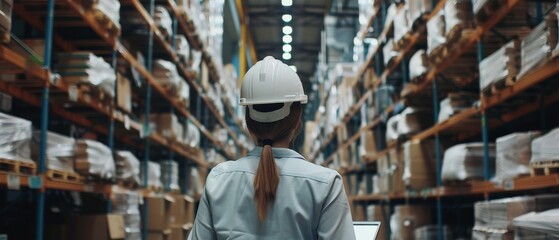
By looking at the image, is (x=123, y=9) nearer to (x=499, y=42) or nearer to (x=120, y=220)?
(x=120, y=220)

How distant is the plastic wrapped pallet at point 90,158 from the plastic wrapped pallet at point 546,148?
366cm

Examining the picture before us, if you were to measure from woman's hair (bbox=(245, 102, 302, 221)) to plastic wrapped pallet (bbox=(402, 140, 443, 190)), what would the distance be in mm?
5598

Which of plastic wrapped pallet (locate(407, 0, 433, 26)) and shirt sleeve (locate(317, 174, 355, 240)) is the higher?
plastic wrapped pallet (locate(407, 0, 433, 26))

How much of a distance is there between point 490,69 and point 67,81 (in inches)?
144

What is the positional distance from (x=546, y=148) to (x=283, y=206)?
2.84 meters

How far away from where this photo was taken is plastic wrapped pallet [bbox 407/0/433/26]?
7051mm

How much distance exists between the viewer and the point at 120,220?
584cm

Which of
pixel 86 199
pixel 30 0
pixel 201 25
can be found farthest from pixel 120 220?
pixel 201 25

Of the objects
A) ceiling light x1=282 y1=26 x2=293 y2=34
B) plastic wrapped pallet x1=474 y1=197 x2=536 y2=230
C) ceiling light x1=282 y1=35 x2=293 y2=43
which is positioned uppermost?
ceiling light x1=282 y1=26 x2=293 y2=34

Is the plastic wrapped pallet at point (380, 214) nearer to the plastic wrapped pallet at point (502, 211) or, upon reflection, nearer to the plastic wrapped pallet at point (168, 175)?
the plastic wrapped pallet at point (168, 175)

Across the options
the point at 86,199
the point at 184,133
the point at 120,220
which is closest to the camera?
the point at 120,220

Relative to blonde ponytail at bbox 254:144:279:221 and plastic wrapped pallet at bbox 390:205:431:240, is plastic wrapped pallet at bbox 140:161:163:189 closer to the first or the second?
plastic wrapped pallet at bbox 390:205:431:240

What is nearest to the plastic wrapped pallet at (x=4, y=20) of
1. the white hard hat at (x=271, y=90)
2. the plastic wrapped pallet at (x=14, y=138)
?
the plastic wrapped pallet at (x=14, y=138)

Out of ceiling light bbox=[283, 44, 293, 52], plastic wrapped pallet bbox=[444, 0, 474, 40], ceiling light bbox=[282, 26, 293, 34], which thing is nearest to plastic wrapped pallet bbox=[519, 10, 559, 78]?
plastic wrapped pallet bbox=[444, 0, 474, 40]
